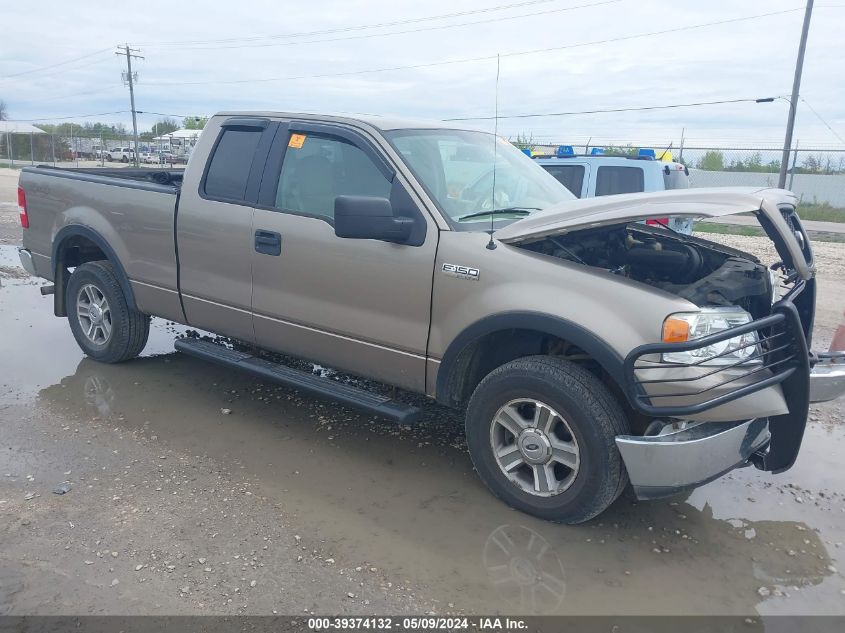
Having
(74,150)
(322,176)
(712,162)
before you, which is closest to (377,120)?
(322,176)

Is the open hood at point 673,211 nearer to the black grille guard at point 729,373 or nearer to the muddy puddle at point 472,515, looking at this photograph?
the black grille guard at point 729,373

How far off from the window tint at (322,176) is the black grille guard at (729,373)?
1840mm

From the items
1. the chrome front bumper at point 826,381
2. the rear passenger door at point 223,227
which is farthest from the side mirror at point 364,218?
the chrome front bumper at point 826,381

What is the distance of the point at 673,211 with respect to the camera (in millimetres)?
3070

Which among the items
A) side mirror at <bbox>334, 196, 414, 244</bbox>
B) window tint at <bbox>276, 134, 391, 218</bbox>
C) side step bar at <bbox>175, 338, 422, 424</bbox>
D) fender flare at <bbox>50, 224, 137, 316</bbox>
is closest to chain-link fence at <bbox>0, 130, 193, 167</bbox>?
fender flare at <bbox>50, 224, 137, 316</bbox>

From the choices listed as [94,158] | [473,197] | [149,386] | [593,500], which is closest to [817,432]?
[593,500]

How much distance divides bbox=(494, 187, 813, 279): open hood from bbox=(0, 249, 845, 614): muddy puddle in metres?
1.37

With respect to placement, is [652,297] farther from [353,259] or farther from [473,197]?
Result: [353,259]

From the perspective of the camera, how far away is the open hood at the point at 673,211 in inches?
122

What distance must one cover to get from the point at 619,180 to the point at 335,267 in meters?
6.59

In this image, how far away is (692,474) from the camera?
10.5ft

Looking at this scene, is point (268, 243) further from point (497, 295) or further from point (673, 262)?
point (673, 262)

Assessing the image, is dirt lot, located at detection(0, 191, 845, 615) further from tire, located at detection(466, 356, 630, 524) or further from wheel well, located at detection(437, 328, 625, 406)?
wheel well, located at detection(437, 328, 625, 406)

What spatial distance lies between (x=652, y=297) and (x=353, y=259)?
1.72 m
